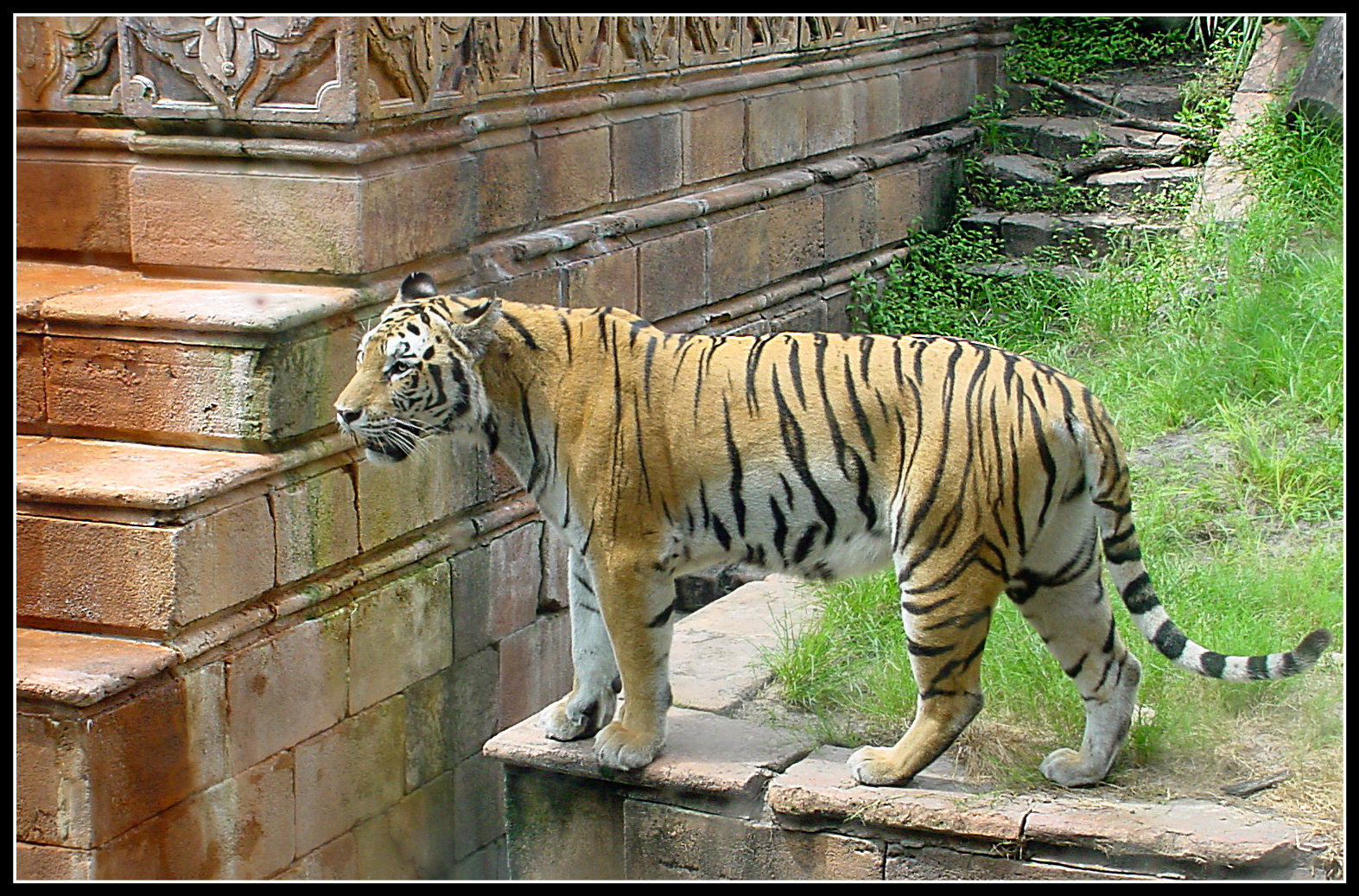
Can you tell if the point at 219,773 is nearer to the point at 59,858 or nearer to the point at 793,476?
the point at 59,858

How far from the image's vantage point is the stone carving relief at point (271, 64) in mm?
5348

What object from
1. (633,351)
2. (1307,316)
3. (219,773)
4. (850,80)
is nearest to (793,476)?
(633,351)

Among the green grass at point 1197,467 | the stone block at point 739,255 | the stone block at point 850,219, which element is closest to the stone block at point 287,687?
the green grass at point 1197,467

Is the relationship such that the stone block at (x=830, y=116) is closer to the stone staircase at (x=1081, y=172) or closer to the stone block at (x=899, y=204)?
the stone block at (x=899, y=204)

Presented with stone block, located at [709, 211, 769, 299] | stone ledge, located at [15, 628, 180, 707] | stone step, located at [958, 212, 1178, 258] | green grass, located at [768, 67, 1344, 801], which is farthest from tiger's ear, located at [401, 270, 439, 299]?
stone step, located at [958, 212, 1178, 258]

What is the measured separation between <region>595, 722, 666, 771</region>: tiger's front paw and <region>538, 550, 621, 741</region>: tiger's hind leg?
0.68 ft

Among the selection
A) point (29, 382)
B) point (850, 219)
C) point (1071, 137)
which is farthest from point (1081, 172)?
point (29, 382)

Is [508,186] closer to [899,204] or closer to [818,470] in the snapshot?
[818,470]

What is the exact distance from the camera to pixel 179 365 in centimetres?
516

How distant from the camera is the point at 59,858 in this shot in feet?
15.2

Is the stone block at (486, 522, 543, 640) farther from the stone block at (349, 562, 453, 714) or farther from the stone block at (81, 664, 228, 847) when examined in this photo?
the stone block at (81, 664, 228, 847)

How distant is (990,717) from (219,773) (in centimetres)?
254

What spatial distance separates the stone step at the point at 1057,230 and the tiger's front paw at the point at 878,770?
5.99 meters

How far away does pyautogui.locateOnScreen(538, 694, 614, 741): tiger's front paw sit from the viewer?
198 inches
